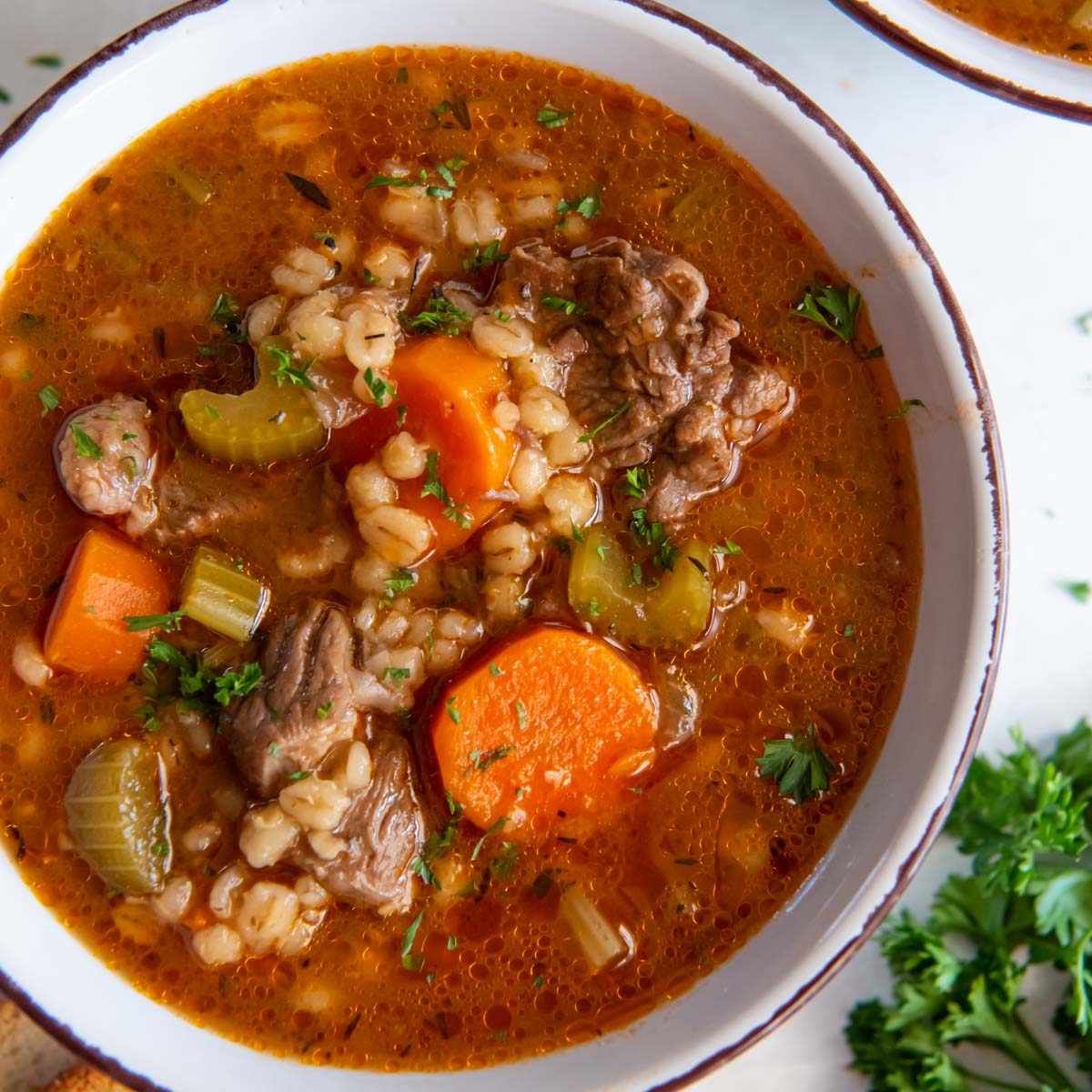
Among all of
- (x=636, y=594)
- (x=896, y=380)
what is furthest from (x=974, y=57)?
(x=636, y=594)

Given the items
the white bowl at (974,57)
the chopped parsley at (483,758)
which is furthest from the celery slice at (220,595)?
the white bowl at (974,57)

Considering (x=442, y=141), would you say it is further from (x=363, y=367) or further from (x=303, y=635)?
(x=303, y=635)

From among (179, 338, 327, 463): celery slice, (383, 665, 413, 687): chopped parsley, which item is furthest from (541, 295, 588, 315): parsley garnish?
(383, 665, 413, 687): chopped parsley

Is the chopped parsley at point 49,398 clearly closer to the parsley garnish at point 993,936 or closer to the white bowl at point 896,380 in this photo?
the white bowl at point 896,380

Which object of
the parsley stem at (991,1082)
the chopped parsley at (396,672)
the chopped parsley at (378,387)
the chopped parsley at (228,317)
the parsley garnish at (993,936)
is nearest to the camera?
the chopped parsley at (378,387)

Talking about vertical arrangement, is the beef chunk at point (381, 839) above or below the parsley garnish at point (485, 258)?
below

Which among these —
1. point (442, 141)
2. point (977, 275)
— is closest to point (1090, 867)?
point (977, 275)
